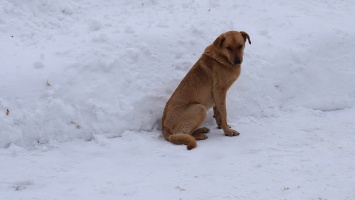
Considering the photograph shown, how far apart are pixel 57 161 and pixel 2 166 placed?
0.63 meters

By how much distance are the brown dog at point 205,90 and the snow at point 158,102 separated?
269 millimetres

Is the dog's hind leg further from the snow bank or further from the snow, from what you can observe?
the snow bank

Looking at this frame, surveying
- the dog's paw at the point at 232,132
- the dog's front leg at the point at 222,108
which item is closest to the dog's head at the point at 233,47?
the dog's front leg at the point at 222,108

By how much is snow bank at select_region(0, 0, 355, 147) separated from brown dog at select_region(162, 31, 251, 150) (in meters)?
0.46

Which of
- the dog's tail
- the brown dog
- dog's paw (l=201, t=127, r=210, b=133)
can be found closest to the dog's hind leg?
the brown dog

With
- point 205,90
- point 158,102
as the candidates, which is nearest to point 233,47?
point 205,90

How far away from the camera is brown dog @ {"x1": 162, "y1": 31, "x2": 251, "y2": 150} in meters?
6.27

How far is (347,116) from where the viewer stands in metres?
7.11

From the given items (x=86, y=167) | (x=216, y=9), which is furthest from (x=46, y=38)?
(x=216, y=9)

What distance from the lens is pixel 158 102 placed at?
22.3 ft

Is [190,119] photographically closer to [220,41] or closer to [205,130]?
[205,130]

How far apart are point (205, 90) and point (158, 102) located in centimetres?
78

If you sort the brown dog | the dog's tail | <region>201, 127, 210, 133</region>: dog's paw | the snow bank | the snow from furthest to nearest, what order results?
1. <region>201, 127, 210, 133</region>: dog's paw
2. the brown dog
3. the snow bank
4. the dog's tail
5. the snow

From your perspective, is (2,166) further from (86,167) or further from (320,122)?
(320,122)
